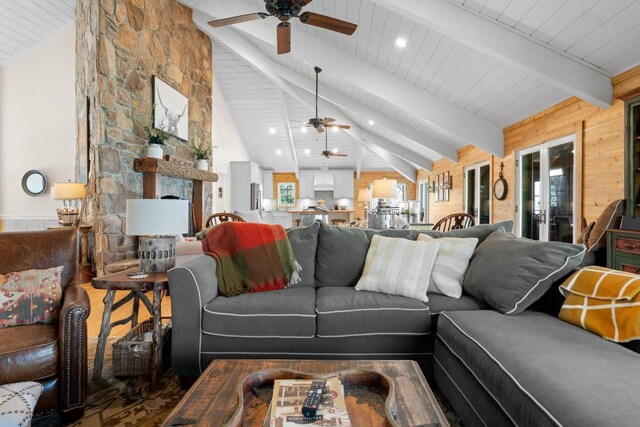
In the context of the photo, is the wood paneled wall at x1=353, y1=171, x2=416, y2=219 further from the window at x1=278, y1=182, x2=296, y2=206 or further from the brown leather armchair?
the brown leather armchair

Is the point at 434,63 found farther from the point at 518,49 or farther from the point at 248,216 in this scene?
the point at 248,216

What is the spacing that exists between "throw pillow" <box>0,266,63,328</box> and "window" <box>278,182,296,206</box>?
10.8 m

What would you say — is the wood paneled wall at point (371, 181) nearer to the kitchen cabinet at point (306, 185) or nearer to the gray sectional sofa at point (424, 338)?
the kitchen cabinet at point (306, 185)

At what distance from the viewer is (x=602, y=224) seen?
10.1ft

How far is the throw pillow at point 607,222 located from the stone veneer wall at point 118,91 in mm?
5076

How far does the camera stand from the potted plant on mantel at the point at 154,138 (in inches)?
184

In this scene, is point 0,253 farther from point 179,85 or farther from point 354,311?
point 179,85

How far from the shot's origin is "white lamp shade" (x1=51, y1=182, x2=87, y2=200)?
5008 millimetres

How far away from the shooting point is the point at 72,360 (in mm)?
1664

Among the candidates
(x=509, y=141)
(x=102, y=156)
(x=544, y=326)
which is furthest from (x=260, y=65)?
(x=544, y=326)

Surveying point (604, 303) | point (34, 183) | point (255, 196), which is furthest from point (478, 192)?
point (34, 183)

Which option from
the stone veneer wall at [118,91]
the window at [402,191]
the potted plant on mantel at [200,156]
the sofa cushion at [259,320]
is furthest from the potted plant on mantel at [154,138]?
the window at [402,191]

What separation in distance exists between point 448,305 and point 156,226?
1.84 metres

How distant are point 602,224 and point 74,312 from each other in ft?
13.1
